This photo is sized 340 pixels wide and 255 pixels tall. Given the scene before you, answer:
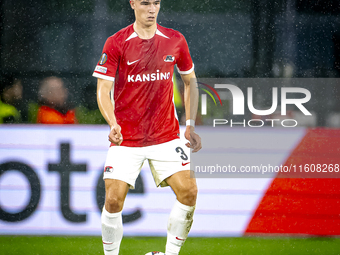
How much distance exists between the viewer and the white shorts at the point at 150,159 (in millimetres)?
2277

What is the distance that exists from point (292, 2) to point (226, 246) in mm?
2194

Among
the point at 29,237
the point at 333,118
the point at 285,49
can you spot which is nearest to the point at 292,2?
the point at 285,49

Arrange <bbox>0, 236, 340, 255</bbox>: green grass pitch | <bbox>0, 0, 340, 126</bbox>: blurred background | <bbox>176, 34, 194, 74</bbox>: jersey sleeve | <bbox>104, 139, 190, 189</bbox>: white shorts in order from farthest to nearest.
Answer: <bbox>0, 0, 340, 126</bbox>: blurred background < <bbox>0, 236, 340, 255</bbox>: green grass pitch < <bbox>176, 34, 194, 74</bbox>: jersey sleeve < <bbox>104, 139, 190, 189</bbox>: white shorts

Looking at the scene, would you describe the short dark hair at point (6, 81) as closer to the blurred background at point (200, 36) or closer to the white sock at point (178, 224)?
the blurred background at point (200, 36)

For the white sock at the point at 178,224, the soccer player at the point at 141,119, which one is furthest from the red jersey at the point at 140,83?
the white sock at the point at 178,224

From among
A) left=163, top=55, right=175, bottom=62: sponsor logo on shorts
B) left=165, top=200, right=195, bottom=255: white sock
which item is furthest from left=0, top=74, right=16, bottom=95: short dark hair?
left=165, top=200, right=195, bottom=255: white sock

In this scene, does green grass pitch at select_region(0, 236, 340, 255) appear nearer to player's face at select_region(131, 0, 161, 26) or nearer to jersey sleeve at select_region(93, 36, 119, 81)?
jersey sleeve at select_region(93, 36, 119, 81)

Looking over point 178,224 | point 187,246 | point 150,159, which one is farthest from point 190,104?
point 187,246

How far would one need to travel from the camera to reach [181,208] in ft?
7.61

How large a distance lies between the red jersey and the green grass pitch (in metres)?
1.14

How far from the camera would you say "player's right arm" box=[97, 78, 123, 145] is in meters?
2.18

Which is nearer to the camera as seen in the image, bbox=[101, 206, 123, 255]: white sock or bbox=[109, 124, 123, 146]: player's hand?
bbox=[109, 124, 123, 146]: player's hand

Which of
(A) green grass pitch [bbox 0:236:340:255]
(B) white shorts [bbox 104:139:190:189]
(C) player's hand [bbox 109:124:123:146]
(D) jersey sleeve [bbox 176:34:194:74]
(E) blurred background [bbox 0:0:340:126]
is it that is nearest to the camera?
(C) player's hand [bbox 109:124:123:146]

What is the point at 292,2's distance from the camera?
127 inches
